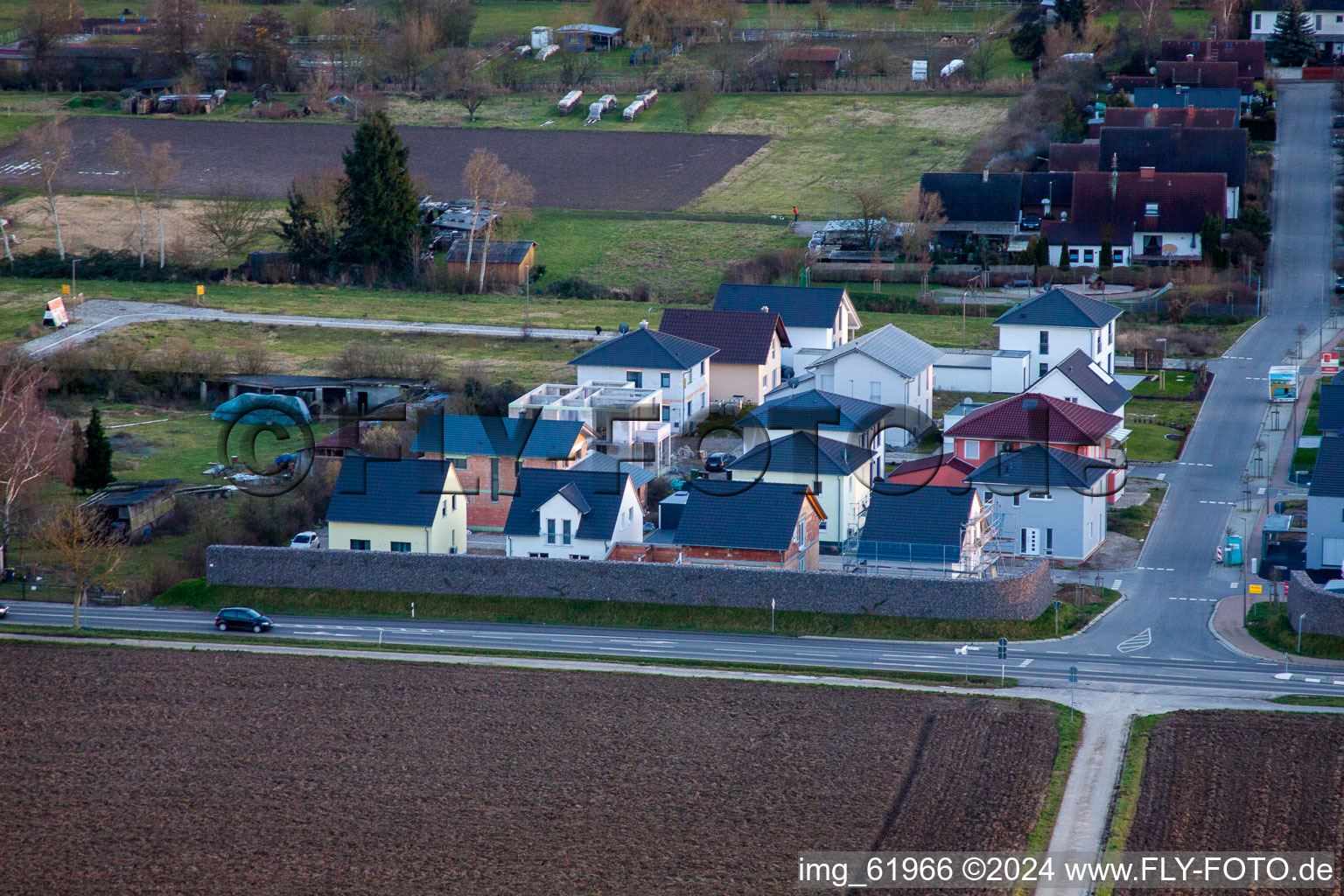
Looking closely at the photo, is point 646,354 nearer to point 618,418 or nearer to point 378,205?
point 618,418

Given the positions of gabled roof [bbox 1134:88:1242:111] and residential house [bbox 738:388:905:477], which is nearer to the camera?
residential house [bbox 738:388:905:477]

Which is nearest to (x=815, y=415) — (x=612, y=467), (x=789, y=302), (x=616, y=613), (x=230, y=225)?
(x=612, y=467)

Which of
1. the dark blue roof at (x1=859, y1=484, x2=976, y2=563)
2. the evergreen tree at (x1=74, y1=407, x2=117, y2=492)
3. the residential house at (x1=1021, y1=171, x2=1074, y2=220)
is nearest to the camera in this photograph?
the dark blue roof at (x1=859, y1=484, x2=976, y2=563)

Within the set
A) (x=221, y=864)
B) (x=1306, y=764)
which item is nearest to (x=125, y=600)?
(x=221, y=864)

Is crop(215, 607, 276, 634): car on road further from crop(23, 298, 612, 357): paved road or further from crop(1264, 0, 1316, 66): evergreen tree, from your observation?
crop(1264, 0, 1316, 66): evergreen tree

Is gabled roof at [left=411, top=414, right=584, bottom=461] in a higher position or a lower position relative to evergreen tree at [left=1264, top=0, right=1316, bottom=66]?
lower

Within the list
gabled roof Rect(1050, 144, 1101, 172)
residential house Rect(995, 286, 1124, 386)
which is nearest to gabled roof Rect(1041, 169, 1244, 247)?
gabled roof Rect(1050, 144, 1101, 172)

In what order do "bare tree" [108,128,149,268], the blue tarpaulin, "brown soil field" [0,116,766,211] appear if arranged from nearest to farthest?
the blue tarpaulin < "bare tree" [108,128,149,268] < "brown soil field" [0,116,766,211]
